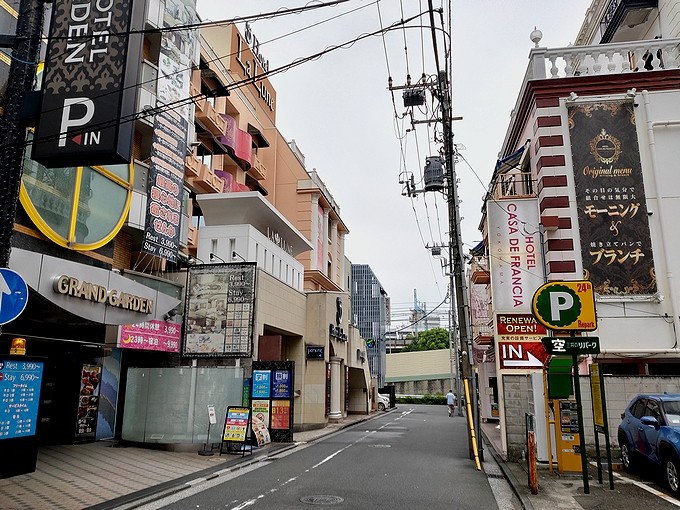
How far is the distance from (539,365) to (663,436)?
5.22 m

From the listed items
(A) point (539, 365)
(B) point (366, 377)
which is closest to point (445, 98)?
(A) point (539, 365)

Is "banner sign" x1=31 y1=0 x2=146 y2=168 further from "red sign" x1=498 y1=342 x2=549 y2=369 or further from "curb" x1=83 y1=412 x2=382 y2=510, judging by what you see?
"red sign" x1=498 y1=342 x2=549 y2=369

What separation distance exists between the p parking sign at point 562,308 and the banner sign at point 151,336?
32.9 feet

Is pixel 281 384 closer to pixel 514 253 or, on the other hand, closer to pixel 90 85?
pixel 514 253

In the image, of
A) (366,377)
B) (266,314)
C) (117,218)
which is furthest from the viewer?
(366,377)

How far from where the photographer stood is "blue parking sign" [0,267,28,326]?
6.67m

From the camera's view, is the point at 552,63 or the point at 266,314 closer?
the point at 552,63

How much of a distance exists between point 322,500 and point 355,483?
1.74 m

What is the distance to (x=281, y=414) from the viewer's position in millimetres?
17844

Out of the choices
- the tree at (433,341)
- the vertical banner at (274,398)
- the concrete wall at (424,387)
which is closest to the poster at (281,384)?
the vertical banner at (274,398)

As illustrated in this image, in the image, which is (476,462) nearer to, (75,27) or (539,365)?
(539,365)

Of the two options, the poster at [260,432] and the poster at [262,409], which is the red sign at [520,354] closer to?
the poster at [260,432]

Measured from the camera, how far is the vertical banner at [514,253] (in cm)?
1546

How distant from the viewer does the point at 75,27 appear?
28.6 ft
